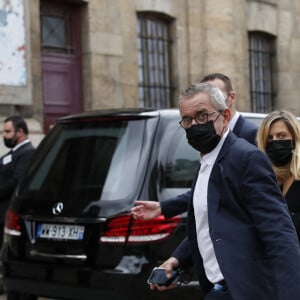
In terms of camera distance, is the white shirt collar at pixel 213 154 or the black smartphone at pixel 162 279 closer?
the white shirt collar at pixel 213 154

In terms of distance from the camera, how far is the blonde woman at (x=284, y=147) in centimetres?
416

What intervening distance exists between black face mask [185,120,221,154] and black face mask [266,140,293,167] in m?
1.01

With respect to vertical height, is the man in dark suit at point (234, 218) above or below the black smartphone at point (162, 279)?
above

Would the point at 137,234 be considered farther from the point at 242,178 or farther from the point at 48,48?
the point at 48,48

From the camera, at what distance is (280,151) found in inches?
166

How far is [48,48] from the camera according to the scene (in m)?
12.9

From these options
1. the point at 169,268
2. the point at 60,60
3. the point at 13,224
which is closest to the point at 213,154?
the point at 169,268

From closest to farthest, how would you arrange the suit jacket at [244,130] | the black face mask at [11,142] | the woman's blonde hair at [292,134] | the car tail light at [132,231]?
the woman's blonde hair at [292,134] < the suit jacket at [244,130] < the car tail light at [132,231] < the black face mask at [11,142]

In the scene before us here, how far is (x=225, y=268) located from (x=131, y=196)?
234 centimetres

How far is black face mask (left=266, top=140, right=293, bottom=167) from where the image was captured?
4227mm

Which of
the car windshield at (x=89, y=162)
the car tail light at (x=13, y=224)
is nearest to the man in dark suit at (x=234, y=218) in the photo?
the car windshield at (x=89, y=162)

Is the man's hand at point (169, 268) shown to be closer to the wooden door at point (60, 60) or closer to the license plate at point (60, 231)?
the license plate at point (60, 231)

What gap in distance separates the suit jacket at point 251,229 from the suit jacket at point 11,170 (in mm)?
4619

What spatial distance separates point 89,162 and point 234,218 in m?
2.82
